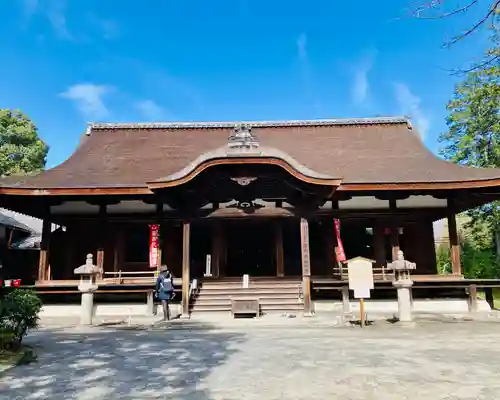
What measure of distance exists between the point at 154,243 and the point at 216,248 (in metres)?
2.56

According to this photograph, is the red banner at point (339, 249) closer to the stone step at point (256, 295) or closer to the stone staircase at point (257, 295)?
the stone staircase at point (257, 295)

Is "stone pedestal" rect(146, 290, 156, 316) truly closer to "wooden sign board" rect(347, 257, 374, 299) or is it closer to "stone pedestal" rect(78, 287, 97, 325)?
"stone pedestal" rect(78, 287, 97, 325)

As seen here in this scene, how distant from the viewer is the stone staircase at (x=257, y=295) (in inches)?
520

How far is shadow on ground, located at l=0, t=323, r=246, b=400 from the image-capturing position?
197 inches

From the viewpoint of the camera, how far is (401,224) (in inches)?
630

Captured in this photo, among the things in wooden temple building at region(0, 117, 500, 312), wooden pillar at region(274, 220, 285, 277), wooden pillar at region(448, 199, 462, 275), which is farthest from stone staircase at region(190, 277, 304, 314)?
wooden pillar at region(448, 199, 462, 275)

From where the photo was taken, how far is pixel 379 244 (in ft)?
51.3

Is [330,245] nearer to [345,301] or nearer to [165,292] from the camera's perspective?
[345,301]

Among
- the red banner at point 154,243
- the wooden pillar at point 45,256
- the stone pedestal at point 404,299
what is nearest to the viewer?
the stone pedestal at point 404,299

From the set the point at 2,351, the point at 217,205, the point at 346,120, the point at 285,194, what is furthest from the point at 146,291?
the point at 346,120

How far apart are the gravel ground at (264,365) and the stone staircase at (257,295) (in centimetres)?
320

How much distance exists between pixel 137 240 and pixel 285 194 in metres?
7.45

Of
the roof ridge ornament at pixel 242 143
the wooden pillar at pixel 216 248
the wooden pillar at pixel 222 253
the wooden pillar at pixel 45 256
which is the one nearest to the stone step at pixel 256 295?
the wooden pillar at pixel 216 248

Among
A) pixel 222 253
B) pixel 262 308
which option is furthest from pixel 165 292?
pixel 222 253
